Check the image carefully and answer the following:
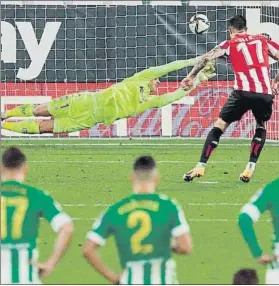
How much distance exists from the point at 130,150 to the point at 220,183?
19.9 feet

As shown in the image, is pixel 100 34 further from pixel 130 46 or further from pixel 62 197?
pixel 62 197

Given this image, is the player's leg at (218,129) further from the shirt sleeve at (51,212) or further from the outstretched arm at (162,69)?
the shirt sleeve at (51,212)

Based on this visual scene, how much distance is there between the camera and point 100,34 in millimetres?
26219

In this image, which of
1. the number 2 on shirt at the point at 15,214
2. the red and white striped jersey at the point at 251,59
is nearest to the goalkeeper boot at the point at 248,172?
the red and white striped jersey at the point at 251,59

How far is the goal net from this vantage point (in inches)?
1020

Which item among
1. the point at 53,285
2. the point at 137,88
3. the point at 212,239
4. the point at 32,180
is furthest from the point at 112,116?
the point at 53,285

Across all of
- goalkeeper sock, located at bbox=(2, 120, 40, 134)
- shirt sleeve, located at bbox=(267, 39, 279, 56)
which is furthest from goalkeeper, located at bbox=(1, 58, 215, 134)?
shirt sleeve, located at bbox=(267, 39, 279, 56)

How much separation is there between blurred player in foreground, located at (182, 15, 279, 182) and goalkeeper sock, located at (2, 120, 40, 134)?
863 cm

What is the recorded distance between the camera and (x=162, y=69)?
1004 inches

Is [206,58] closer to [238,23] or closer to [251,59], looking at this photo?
[238,23]

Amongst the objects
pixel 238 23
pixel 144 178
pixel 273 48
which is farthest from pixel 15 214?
pixel 273 48

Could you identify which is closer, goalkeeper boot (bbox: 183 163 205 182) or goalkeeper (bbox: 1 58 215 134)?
goalkeeper boot (bbox: 183 163 205 182)

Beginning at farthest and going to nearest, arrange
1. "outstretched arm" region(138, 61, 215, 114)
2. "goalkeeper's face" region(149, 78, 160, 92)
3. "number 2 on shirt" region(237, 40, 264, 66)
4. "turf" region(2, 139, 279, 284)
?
"goalkeeper's face" region(149, 78, 160, 92), "outstretched arm" region(138, 61, 215, 114), "number 2 on shirt" region(237, 40, 264, 66), "turf" region(2, 139, 279, 284)

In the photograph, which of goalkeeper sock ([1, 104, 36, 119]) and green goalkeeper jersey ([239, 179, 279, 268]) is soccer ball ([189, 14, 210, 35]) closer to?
goalkeeper sock ([1, 104, 36, 119])
